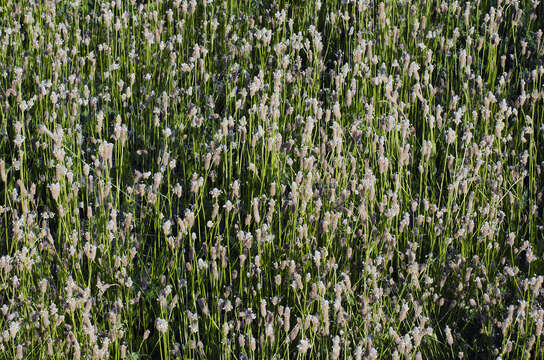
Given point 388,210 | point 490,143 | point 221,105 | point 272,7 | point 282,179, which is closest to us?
point 388,210

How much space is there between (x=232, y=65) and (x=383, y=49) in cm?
80

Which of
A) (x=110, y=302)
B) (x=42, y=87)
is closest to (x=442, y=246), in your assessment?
(x=110, y=302)

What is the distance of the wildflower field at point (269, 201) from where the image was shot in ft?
7.18

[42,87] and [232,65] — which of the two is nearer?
[42,87]

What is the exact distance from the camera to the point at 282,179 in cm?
282

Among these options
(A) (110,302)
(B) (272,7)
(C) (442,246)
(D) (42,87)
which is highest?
(B) (272,7)

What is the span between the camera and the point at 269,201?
254 centimetres

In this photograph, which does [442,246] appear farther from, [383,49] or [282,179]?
[383,49]

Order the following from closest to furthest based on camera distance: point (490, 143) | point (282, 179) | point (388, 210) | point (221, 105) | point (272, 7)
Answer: point (388, 210) < point (490, 143) < point (282, 179) < point (221, 105) < point (272, 7)

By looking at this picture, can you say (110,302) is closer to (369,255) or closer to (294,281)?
(294,281)

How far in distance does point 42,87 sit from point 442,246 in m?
1.75

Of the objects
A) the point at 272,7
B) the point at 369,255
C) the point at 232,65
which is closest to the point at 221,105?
the point at 232,65

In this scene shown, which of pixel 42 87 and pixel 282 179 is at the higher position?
pixel 42 87

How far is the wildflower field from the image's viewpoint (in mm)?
2189
